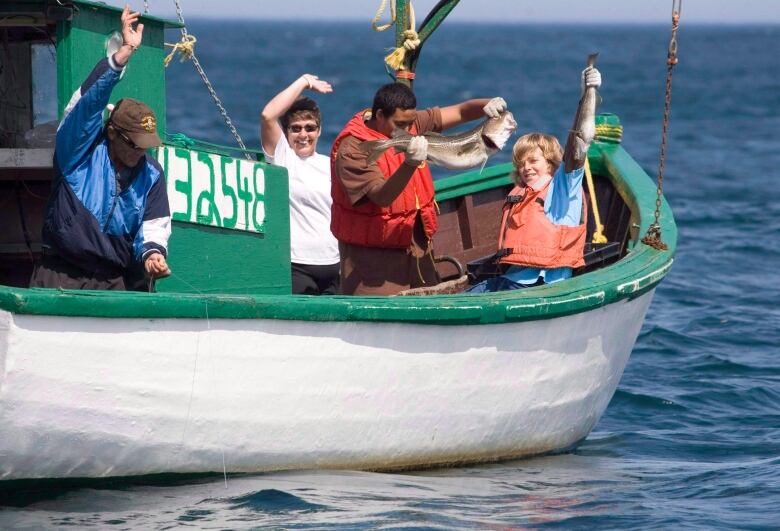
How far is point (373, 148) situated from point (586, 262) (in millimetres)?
1687

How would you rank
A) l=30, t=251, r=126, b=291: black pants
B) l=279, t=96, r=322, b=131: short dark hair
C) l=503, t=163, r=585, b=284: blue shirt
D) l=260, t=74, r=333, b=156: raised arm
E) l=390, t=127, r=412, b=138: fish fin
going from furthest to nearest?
l=279, t=96, r=322, b=131: short dark hair
l=260, t=74, r=333, b=156: raised arm
l=503, t=163, r=585, b=284: blue shirt
l=390, t=127, r=412, b=138: fish fin
l=30, t=251, r=126, b=291: black pants

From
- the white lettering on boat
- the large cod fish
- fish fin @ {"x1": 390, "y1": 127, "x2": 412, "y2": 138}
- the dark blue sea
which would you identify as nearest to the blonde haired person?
the large cod fish

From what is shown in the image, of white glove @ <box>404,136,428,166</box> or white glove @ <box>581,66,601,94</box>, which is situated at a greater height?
white glove @ <box>581,66,601,94</box>

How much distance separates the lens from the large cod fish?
20.5 ft

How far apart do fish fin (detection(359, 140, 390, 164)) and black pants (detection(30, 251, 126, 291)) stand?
1.32m

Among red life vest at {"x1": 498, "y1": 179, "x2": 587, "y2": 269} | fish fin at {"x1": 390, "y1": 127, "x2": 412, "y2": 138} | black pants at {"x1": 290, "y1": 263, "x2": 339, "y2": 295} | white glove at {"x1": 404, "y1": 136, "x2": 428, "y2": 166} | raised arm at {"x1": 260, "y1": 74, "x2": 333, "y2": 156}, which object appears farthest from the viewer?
black pants at {"x1": 290, "y1": 263, "x2": 339, "y2": 295}

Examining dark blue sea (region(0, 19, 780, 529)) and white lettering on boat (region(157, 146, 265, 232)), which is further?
white lettering on boat (region(157, 146, 265, 232))

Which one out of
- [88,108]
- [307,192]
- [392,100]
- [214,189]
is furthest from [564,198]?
[88,108]

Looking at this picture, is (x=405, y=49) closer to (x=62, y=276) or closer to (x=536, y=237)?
(x=536, y=237)

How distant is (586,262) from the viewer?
7.39 metres

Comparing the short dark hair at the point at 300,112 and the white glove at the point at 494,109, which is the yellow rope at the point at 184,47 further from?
the white glove at the point at 494,109

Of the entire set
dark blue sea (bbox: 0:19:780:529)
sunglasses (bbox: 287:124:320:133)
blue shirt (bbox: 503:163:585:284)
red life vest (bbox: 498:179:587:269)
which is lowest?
dark blue sea (bbox: 0:19:780:529)

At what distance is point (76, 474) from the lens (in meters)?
5.66

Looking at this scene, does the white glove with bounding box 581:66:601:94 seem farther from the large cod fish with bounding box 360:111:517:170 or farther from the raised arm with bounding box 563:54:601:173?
the large cod fish with bounding box 360:111:517:170
